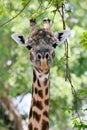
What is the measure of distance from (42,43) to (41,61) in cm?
22

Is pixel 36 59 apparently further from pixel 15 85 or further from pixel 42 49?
pixel 15 85

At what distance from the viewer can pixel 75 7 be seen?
12.6 metres

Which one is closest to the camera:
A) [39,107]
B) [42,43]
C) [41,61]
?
[41,61]

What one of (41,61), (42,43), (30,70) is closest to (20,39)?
(42,43)

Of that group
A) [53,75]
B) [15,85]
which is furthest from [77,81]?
[15,85]

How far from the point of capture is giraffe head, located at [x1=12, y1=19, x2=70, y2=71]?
12.5 ft

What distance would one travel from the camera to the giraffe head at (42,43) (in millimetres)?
3814

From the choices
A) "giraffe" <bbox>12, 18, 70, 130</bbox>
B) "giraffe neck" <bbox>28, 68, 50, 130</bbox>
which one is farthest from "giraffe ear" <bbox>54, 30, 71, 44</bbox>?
"giraffe neck" <bbox>28, 68, 50, 130</bbox>

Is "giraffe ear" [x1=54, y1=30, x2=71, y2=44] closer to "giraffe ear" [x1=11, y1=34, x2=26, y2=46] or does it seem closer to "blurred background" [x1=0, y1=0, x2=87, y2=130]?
"giraffe ear" [x1=11, y1=34, x2=26, y2=46]

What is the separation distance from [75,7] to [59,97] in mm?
2476

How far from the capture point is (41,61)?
12.4ft

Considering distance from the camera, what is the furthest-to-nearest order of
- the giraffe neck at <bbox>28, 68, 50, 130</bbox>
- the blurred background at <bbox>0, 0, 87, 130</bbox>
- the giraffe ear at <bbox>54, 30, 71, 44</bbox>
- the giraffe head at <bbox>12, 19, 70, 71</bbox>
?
the blurred background at <bbox>0, 0, 87, 130</bbox>
the giraffe ear at <bbox>54, 30, 71, 44</bbox>
the giraffe neck at <bbox>28, 68, 50, 130</bbox>
the giraffe head at <bbox>12, 19, 70, 71</bbox>

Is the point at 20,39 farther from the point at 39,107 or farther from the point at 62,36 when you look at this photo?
the point at 39,107

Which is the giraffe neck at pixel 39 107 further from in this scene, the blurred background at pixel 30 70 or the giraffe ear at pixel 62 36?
the blurred background at pixel 30 70
